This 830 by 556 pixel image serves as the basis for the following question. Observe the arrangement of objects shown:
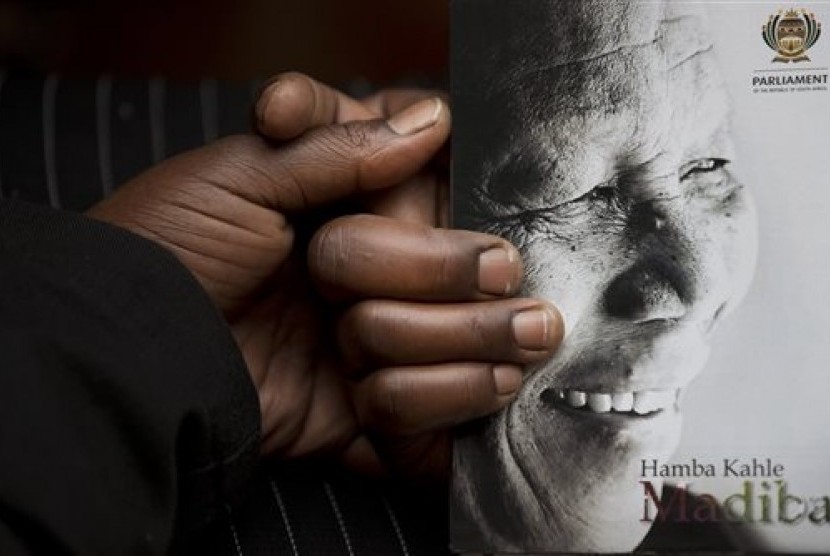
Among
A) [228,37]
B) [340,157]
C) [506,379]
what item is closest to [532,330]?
[506,379]

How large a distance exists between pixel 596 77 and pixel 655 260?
3.7 inches

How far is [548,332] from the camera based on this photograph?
2.07 feet

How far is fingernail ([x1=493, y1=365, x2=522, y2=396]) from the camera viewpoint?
2.09 feet

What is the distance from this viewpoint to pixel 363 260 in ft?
2.13

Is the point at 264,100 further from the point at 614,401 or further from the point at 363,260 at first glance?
the point at 614,401

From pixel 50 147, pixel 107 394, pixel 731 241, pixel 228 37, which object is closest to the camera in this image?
pixel 107 394

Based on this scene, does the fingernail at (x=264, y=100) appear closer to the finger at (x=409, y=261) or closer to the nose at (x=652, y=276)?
the finger at (x=409, y=261)

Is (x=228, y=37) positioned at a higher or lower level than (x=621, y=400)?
higher

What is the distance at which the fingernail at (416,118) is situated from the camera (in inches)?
25.9

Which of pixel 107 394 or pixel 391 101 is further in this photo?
pixel 391 101

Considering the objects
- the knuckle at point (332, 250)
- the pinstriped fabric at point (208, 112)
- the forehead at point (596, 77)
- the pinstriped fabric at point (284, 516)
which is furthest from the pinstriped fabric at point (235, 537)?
the pinstriped fabric at point (208, 112)

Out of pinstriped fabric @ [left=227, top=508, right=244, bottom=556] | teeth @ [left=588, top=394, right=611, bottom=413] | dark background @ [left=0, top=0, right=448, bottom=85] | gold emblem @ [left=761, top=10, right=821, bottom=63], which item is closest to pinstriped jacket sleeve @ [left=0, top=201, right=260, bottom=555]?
pinstriped fabric @ [left=227, top=508, right=244, bottom=556]

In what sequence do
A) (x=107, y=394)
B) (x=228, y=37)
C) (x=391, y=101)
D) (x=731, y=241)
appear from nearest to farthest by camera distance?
(x=107, y=394), (x=731, y=241), (x=391, y=101), (x=228, y=37)

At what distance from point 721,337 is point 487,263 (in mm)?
119
